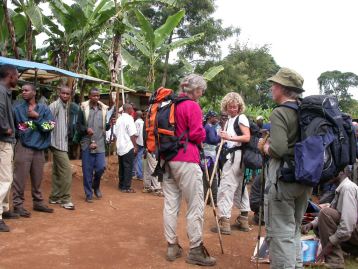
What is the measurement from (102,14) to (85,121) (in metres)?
4.34

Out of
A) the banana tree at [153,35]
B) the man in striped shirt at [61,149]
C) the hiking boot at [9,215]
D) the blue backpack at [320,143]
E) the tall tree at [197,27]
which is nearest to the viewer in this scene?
the blue backpack at [320,143]

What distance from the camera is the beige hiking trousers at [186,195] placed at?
173 inches

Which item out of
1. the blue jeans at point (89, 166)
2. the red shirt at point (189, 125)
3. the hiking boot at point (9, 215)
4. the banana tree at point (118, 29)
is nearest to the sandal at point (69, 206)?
the blue jeans at point (89, 166)

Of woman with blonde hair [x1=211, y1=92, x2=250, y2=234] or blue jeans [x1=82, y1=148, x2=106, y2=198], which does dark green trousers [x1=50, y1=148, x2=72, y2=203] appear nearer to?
blue jeans [x1=82, y1=148, x2=106, y2=198]

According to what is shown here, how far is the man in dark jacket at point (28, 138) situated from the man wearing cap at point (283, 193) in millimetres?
3789

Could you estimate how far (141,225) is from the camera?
607cm

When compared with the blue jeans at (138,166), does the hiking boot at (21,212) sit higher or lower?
lower

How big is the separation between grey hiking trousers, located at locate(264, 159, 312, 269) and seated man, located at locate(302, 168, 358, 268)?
1.21 m

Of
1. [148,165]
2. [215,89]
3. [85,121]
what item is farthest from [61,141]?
[215,89]

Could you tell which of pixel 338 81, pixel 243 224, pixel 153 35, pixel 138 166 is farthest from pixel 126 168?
pixel 338 81

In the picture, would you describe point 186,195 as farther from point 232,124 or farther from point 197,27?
point 197,27

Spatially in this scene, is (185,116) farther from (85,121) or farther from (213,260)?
(85,121)

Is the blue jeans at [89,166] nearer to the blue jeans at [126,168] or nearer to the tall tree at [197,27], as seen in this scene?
the blue jeans at [126,168]

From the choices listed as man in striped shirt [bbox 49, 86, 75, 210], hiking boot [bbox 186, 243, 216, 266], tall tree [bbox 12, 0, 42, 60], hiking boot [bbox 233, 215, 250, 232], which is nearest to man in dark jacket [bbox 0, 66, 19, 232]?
man in striped shirt [bbox 49, 86, 75, 210]
